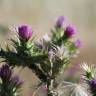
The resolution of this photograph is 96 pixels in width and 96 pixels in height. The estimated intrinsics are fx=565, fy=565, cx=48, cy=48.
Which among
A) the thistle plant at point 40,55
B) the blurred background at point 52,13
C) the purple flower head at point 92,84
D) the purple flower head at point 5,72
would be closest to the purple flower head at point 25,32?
the thistle plant at point 40,55

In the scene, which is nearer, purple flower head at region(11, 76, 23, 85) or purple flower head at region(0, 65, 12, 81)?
purple flower head at region(0, 65, 12, 81)

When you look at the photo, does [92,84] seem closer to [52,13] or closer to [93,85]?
[93,85]

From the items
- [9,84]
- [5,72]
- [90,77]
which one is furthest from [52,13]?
[90,77]

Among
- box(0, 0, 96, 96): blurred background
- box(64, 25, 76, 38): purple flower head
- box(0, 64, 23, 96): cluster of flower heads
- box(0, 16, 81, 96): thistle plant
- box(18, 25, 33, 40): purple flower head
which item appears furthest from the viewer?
box(0, 0, 96, 96): blurred background

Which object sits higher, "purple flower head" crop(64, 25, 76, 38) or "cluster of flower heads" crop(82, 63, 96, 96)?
"purple flower head" crop(64, 25, 76, 38)

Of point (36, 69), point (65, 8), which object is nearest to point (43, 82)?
point (36, 69)

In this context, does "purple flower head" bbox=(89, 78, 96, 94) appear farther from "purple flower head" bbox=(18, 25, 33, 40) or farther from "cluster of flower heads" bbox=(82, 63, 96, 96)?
"purple flower head" bbox=(18, 25, 33, 40)

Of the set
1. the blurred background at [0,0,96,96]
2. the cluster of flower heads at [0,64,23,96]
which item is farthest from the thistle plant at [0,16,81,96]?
the blurred background at [0,0,96,96]

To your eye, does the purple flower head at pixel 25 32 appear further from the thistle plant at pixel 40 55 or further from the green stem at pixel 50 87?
the green stem at pixel 50 87

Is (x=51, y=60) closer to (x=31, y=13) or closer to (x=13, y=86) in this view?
(x=13, y=86)
